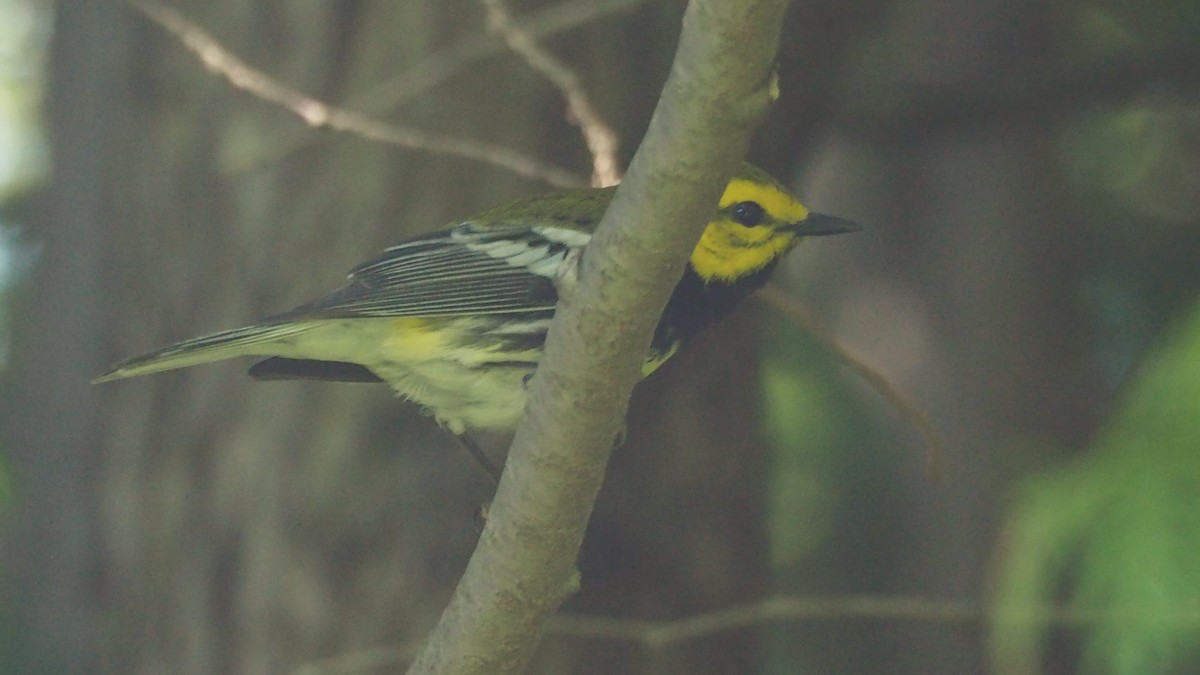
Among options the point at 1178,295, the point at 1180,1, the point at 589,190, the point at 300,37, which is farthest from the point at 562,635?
the point at 1180,1

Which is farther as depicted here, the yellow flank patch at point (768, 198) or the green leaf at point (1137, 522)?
the yellow flank patch at point (768, 198)

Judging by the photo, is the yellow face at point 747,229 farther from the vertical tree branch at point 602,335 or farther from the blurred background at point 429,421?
the vertical tree branch at point 602,335

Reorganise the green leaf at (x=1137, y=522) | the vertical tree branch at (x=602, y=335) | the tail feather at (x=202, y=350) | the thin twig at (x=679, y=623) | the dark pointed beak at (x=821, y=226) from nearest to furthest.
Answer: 1. the vertical tree branch at (x=602, y=335)
2. the green leaf at (x=1137, y=522)
3. the tail feather at (x=202, y=350)
4. the dark pointed beak at (x=821, y=226)
5. the thin twig at (x=679, y=623)

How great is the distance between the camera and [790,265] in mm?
3879

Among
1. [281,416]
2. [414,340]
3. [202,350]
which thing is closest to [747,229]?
[414,340]

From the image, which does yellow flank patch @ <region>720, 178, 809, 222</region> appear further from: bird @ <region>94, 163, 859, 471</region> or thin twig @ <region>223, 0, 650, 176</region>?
thin twig @ <region>223, 0, 650, 176</region>

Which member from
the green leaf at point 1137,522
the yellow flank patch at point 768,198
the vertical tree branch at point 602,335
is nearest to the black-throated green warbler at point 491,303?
the yellow flank patch at point 768,198

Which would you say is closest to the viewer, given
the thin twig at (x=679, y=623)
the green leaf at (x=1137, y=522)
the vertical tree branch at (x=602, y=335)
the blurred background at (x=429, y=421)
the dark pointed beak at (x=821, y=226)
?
the vertical tree branch at (x=602, y=335)

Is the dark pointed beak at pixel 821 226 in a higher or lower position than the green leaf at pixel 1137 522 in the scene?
higher

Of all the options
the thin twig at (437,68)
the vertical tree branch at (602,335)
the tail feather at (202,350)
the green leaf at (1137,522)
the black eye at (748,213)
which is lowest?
the green leaf at (1137,522)

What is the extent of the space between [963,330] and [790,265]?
1.84ft

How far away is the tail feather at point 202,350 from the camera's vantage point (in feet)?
6.27

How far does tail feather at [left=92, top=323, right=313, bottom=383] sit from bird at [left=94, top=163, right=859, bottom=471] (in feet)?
0.32

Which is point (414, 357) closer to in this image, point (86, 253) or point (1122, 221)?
point (86, 253)
